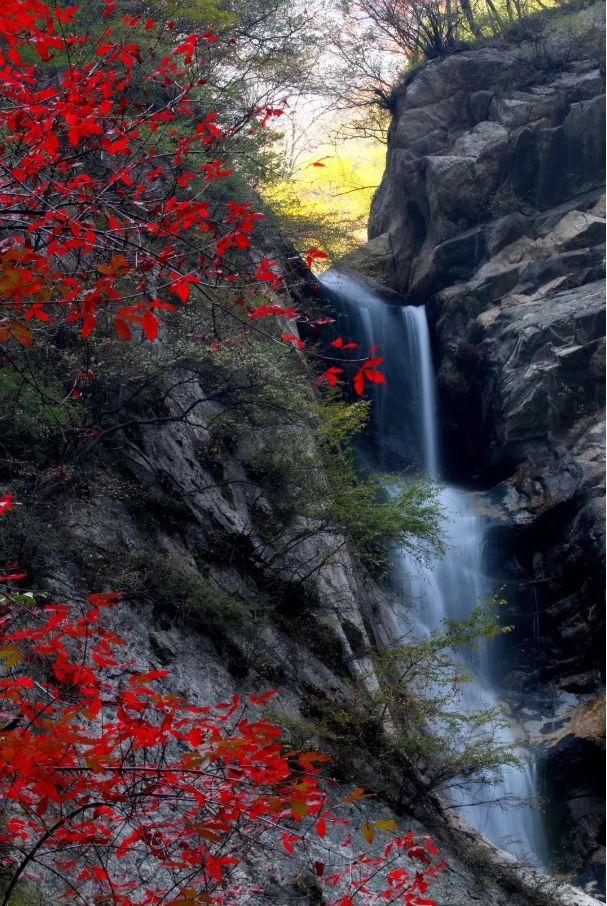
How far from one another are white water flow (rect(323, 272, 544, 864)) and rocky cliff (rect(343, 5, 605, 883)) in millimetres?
437

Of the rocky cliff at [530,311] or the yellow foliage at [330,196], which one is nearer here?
the rocky cliff at [530,311]

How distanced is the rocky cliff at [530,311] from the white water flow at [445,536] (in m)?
0.44

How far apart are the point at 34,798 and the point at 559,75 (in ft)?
70.1

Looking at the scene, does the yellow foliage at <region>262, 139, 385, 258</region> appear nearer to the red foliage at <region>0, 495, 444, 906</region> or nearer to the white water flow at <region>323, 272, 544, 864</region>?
the white water flow at <region>323, 272, 544, 864</region>

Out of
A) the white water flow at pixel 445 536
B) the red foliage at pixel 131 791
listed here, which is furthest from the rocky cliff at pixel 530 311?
the red foliage at pixel 131 791

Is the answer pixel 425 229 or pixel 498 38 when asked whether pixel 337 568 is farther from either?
pixel 498 38

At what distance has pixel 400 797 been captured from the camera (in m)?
7.18

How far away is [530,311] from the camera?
16.9 metres

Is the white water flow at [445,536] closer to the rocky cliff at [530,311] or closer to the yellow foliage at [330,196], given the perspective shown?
the rocky cliff at [530,311]

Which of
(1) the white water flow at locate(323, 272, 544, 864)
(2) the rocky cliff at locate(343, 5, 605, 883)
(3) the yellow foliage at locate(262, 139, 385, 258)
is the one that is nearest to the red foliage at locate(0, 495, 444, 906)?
(3) the yellow foliage at locate(262, 139, 385, 258)

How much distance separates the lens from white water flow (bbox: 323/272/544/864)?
11.0 metres

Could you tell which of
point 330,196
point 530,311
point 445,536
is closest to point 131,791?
point 445,536

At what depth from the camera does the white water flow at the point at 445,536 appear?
1102 centimetres

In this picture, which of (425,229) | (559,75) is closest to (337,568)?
(425,229)
